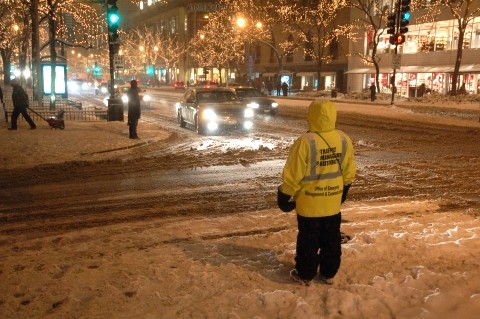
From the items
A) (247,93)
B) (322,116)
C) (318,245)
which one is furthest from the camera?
(247,93)

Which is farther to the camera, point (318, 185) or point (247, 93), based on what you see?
point (247, 93)

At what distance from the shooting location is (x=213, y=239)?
575 centimetres

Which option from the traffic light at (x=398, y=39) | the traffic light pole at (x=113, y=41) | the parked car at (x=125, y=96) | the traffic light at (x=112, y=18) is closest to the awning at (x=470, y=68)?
the traffic light at (x=398, y=39)

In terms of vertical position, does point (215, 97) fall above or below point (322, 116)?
below

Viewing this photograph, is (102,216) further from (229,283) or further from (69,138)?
(69,138)

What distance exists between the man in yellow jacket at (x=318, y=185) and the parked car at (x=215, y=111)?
1224 centimetres

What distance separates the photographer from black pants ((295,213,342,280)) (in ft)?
14.2

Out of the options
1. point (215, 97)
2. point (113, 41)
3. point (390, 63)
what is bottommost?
point (215, 97)

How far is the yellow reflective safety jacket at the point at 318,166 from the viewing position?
4.15 metres

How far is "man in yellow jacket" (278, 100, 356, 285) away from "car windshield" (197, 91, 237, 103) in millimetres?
13153

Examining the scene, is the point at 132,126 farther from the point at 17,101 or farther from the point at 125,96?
the point at 125,96

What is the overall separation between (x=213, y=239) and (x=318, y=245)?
166cm

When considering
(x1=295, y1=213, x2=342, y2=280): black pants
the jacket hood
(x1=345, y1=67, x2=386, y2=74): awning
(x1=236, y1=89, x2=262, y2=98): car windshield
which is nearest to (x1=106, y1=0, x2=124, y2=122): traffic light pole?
(x1=236, y1=89, x2=262, y2=98): car windshield

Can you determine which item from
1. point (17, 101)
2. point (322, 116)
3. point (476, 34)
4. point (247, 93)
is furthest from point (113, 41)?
point (476, 34)
